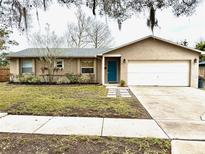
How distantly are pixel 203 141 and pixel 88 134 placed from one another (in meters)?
2.54

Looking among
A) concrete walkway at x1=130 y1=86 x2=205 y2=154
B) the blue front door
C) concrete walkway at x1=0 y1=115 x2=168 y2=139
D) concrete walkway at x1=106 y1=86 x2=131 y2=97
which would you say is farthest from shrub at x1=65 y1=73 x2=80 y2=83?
concrete walkway at x1=0 y1=115 x2=168 y2=139

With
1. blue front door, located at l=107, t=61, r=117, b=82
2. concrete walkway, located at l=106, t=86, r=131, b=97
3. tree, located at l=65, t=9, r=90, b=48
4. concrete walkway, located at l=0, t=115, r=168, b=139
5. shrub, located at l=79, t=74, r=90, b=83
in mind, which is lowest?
concrete walkway, located at l=0, t=115, r=168, b=139

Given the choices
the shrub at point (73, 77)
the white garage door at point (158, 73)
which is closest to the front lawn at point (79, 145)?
the white garage door at point (158, 73)

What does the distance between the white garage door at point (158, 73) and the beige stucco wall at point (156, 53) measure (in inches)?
15.0

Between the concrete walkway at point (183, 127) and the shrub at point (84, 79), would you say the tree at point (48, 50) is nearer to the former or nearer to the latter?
the shrub at point (84, 79)

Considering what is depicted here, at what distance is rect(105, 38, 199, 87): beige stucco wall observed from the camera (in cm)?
1431

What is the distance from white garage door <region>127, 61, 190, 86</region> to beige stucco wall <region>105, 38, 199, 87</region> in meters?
0.38

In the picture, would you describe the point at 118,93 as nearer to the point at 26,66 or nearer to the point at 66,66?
the point at 66,66

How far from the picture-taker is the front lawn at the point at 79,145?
133 inches

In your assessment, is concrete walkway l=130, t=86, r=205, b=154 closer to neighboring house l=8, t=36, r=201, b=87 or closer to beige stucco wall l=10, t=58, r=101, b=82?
neighboring house l=8, t=36, r=201, b=87

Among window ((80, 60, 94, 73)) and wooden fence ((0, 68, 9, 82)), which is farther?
wooden fence ((0, 68, 9, 82))

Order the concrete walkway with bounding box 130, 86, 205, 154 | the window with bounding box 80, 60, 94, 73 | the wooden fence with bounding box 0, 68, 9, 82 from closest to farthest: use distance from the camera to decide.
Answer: the concrete walkway with bounding box 130, 86, 205, 154, the window with bounding box 80, 60, 94, 73, the wooden fence with bounding box 0, 68, 9, 82

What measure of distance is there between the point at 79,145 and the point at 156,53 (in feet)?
40.5

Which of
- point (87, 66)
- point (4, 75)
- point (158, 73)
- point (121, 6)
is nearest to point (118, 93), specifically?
point (158, 73)
